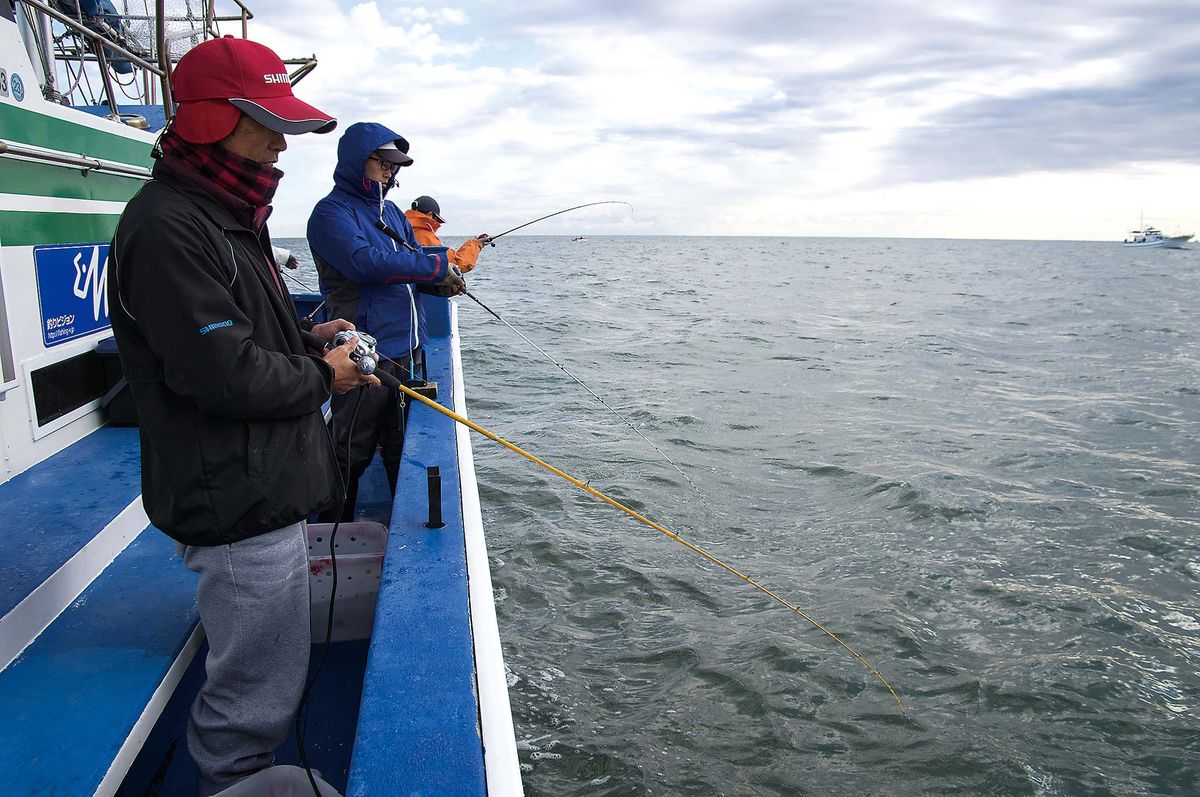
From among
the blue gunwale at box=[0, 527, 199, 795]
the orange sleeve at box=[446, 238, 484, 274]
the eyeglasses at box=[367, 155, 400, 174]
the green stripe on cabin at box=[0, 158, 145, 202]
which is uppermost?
the eyeglasses at box=[367, 155, 400, 174]

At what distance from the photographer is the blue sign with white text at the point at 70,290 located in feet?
10.8

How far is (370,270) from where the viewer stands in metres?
3.68

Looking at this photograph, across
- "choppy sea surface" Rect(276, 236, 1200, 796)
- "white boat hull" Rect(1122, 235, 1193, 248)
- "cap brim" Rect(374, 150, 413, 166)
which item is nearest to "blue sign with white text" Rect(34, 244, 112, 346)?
"cap brim" Rect(374, 150, 413, 166)

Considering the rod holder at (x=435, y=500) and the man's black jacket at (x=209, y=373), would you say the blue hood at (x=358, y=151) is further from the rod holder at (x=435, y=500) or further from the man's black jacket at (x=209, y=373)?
the man's black jacket at (x=209, y=373)

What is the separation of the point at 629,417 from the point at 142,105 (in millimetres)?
5982

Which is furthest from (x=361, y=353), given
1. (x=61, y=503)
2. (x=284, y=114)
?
(x=61, y=503)

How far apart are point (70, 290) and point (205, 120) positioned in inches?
90.3

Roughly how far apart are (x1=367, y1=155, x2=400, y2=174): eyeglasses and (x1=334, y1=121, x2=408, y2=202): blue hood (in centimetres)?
4

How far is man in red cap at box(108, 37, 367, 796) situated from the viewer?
5.30ft

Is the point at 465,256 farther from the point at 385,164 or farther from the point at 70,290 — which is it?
the point at 70,290

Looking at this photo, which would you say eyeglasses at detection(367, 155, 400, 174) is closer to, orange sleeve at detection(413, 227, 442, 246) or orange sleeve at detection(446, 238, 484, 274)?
orange sleeve at detection(446, 238, 484, 274)

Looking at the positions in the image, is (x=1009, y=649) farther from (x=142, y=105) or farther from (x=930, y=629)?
(x=142, y=105)

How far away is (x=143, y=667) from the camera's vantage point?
2023 mm

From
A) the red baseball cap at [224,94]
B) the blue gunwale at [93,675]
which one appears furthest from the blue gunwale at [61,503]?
the red baseball cap at [224,94]
